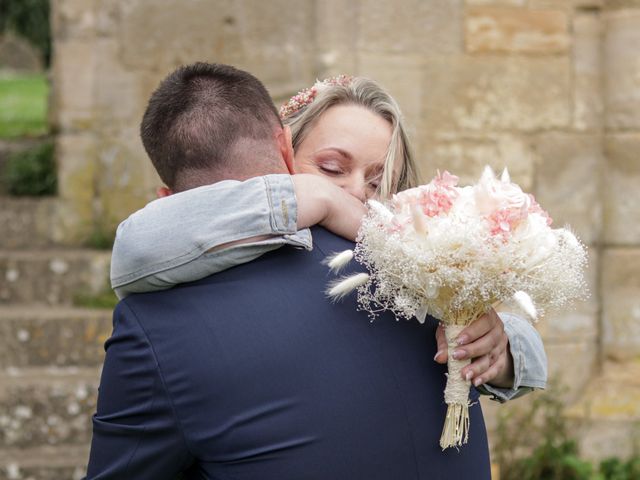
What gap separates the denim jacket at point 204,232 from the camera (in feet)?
5.87

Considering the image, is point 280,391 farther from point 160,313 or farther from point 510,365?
point 510,365

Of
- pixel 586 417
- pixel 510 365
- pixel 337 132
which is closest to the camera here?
pixel 510 365

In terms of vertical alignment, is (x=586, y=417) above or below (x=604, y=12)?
below

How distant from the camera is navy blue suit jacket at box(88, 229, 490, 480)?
5.73ft

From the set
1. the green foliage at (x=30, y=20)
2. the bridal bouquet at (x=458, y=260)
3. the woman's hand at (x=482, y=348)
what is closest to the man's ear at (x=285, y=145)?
Answer: the bridal bouquet at (x=458, y=260)

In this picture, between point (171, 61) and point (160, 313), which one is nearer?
point (160, 313)

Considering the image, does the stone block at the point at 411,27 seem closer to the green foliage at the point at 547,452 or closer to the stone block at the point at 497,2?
the stone block at the point at 497,2

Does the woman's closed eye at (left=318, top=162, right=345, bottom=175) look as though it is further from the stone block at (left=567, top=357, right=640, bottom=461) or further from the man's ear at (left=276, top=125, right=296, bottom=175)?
the stone block at (left=567, top=357, right=640, bottom=461)

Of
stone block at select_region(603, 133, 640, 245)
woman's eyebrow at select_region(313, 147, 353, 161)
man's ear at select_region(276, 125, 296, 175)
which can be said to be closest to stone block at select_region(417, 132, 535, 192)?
stone block at select_region(603, 133, 640, 245)

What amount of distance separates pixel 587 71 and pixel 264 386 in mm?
3637

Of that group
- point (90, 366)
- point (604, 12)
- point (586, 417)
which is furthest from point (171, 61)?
point (586, 417)

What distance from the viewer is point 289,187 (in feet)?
6.10

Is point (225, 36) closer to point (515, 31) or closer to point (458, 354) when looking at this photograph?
point (515, 31)

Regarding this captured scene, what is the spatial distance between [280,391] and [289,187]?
38 cm
